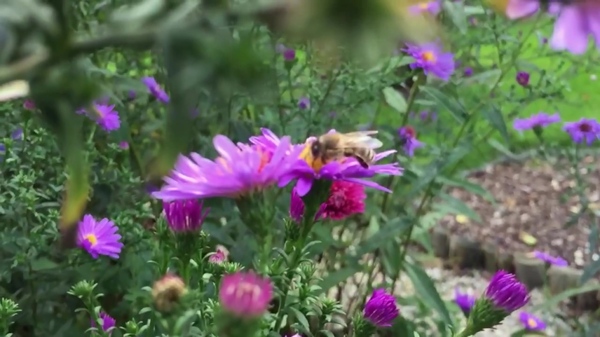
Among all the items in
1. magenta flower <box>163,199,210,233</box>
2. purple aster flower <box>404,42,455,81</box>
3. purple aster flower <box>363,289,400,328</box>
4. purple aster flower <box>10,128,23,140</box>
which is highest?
magenta flower <box>163,199,210,233</box>

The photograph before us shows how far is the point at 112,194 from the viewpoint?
128cm

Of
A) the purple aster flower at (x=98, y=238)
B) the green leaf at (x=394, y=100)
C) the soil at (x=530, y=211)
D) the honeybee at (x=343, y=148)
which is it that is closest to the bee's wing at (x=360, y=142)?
the honeybee at (x=343, y=148)

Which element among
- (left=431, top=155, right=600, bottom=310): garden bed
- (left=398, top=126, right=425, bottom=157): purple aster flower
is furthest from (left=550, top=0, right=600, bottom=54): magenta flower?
(left=431, top=155, right=600, bottom=310): garden bed

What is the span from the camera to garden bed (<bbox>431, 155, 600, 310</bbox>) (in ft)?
7.87

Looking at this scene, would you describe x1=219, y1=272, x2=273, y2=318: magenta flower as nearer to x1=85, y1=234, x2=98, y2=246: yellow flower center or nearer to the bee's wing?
the bee's wing

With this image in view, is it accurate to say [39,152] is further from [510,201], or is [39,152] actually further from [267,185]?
[510,201]

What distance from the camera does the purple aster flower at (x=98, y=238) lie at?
101 centimetres

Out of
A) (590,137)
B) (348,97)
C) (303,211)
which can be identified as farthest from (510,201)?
(303,211)

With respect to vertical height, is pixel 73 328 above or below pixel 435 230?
above

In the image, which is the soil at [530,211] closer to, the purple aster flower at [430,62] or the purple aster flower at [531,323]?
the purple aster flower at [531,323]

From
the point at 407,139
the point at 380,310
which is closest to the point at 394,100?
the point at 407,139

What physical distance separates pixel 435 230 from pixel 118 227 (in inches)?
66.4

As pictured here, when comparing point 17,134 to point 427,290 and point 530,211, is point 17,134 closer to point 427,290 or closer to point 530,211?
point 427,290

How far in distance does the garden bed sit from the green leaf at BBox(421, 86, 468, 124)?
0.99m
